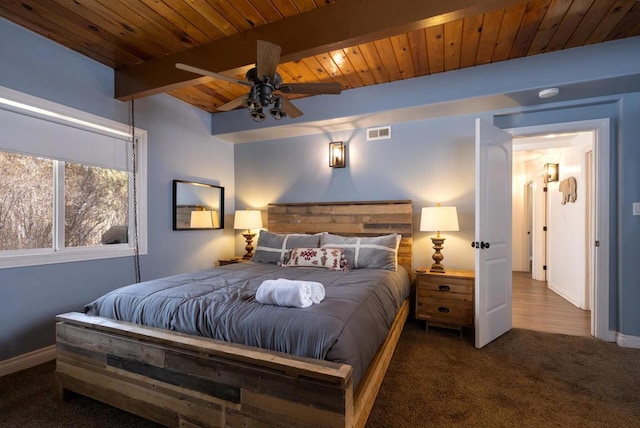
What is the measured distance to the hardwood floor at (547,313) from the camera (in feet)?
9.92

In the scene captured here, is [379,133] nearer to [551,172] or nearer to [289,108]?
[289,108]

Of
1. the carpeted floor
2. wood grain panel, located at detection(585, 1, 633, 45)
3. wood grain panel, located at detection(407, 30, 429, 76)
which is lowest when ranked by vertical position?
the carpeted floor

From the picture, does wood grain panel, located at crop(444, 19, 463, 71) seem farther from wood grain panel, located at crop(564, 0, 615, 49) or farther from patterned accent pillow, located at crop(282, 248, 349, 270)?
patterned accent pillow, located at crop(282, 248, 349, 270)

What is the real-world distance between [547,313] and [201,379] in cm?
397

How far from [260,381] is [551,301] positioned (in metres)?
4.46

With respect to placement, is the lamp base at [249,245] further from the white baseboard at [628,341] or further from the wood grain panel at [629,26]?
the wood grain panel at [629,26]

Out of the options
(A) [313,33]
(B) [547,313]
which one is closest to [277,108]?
(A) [313,33]

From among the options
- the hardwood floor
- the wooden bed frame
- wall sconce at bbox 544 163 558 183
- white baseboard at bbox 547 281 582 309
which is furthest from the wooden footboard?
wall sconce at bbox 544 163 558 183

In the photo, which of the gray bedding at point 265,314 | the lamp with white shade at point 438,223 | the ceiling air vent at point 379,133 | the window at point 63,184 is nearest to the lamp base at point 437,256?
the lamp with white shade at point 438,223

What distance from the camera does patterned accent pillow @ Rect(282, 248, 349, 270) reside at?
288 cm

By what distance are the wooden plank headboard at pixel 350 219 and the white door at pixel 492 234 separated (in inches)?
32.1

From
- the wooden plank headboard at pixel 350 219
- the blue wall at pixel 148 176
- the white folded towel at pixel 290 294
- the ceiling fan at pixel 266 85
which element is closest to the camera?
the white folded towel at pixel 290 294

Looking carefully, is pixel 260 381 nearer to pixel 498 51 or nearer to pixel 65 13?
pixel 65 13

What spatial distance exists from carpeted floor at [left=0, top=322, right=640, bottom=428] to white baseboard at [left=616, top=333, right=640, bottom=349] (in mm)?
86
